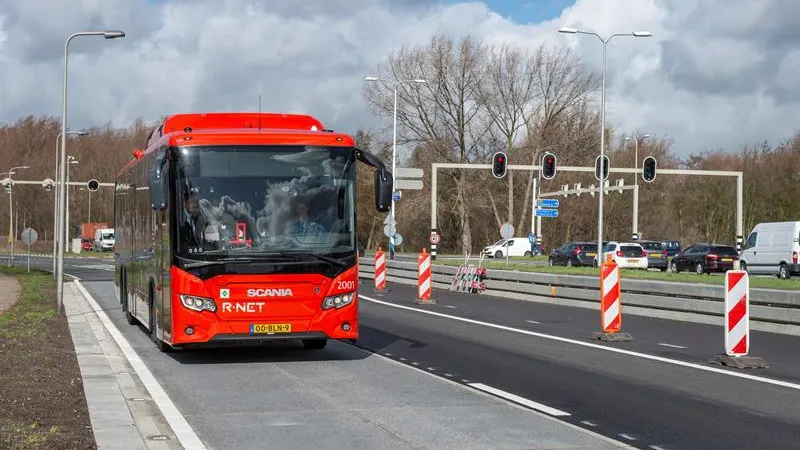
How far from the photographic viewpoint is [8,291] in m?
34.5

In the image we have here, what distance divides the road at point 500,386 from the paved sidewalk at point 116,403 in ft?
1.21

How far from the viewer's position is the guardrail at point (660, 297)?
18375mm

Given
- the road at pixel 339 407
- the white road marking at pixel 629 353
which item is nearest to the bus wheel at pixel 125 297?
the road at pixel 339 407

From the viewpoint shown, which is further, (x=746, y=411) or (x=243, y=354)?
(x=243, y=354)

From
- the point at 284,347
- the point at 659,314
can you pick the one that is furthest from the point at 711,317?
the point at 284,347

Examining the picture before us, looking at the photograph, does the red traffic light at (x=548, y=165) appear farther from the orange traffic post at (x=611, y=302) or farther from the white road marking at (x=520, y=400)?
the white road marking at (x=520, y=400)

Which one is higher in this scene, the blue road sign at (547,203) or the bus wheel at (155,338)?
the blue road sign at (547,203)

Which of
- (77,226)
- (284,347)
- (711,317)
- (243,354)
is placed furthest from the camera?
(77,226)

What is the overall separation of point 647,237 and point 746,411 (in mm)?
70794

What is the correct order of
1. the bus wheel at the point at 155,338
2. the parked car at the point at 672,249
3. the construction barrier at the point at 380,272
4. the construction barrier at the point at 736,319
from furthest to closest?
the parked car at the point at 672,249 < the construction barrier at the point at 380,272 < the bus wheel at the point at 155,338 < the construction barrier at the point at 736,319

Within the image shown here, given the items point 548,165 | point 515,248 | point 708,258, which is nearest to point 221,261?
point 548,165

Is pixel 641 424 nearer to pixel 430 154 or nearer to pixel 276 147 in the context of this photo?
pixel 276 147

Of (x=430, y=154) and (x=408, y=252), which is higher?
(x=430, y=154)

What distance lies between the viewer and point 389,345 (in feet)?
55.1
